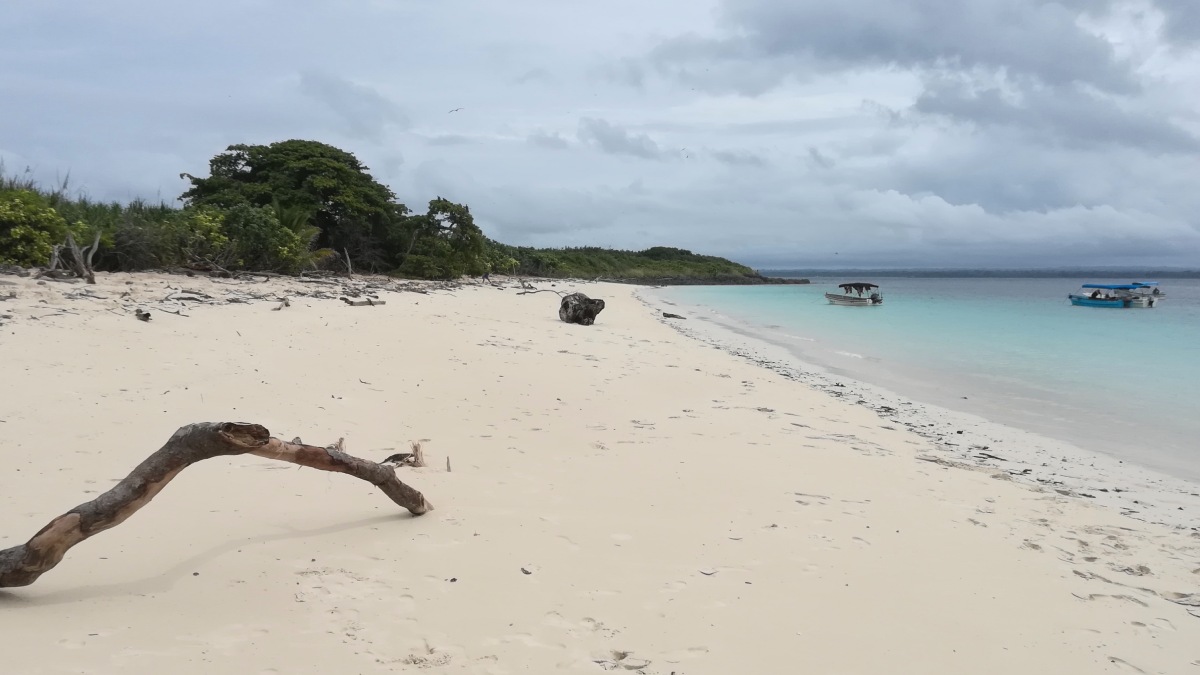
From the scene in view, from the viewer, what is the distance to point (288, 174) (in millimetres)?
24250

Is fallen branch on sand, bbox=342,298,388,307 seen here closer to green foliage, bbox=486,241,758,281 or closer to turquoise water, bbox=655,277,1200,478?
turquoise water, bbox=655,277,1200,478

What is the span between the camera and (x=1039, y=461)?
6441 mm

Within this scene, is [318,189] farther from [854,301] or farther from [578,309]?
[854,301]

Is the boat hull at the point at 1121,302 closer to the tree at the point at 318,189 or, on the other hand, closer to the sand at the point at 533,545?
the tree at the point at 318,189

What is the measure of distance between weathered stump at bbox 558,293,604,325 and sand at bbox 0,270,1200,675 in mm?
8489

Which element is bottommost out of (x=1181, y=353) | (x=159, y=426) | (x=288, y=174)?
(x=1181, y=353)

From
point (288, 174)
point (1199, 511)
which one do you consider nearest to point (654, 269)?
point (288, 174)

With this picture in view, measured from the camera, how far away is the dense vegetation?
1229 cm

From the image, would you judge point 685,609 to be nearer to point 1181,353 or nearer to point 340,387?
point 340,387

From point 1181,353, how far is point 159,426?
22.6 metres

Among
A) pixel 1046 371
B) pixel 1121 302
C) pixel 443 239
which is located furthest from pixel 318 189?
pixel 1121 302

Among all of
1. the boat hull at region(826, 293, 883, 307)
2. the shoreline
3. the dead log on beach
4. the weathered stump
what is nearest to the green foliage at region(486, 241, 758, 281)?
the boat hull at region(826, 293, 883, 307)

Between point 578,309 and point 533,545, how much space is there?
39.7 ft

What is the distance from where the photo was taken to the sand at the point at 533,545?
252 cm
